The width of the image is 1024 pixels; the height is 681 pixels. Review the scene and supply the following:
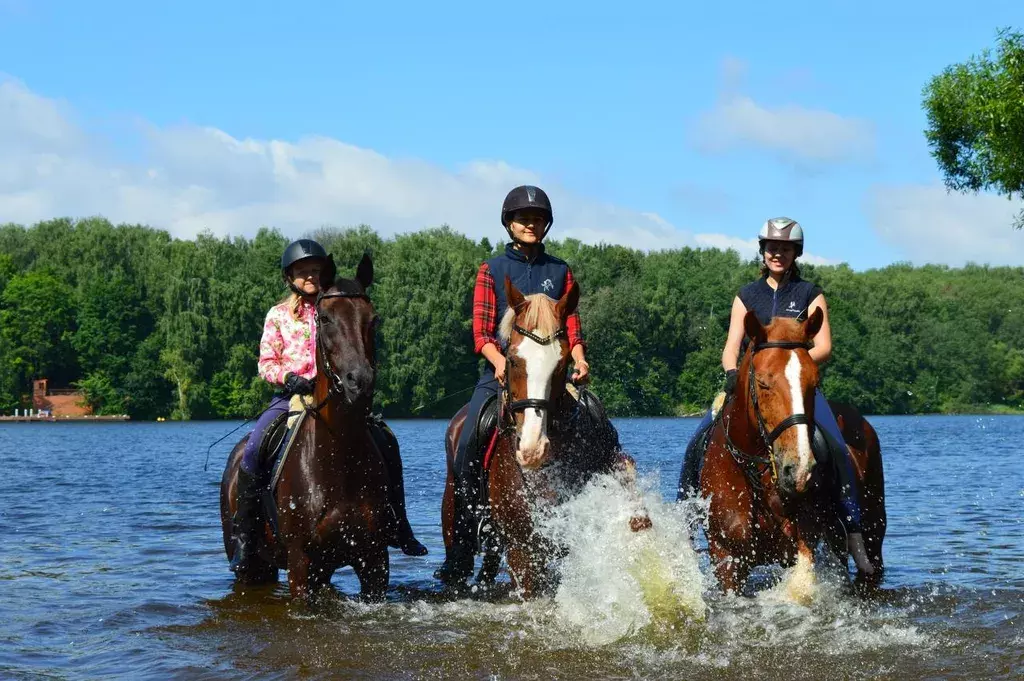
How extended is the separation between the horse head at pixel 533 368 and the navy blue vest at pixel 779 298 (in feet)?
5.97

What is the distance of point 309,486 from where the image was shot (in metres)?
8.63

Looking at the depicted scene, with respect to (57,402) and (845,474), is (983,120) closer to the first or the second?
(845,474)

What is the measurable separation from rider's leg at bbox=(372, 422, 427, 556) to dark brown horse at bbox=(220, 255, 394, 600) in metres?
0.21

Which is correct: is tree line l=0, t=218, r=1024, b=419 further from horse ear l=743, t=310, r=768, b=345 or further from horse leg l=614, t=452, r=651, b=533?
horse ear l=743, t=310, r=768, b=345

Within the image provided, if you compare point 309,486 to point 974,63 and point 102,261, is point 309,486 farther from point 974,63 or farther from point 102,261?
point 102,261

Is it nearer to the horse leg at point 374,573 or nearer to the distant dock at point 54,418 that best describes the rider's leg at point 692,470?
the horse leg at point 374,573

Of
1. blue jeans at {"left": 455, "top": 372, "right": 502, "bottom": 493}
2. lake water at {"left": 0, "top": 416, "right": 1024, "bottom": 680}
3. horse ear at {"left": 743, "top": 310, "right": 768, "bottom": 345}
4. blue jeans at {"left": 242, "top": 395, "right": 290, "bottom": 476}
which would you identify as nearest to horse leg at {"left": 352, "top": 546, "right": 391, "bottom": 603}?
lake water at {"left": 0, "top": 416, "right": 1024, "bottom": 680}

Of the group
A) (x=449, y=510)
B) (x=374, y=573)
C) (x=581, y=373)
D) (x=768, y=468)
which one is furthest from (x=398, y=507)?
(x=768, y=468)

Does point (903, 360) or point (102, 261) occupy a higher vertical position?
point (102, 261)

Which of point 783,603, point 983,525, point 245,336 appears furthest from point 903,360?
point 783,603

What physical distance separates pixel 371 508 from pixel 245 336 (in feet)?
226

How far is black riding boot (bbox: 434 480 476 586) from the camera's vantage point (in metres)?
9.07

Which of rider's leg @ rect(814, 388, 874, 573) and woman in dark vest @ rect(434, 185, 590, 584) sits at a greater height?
woman in dark vest @ rect(434, 185, 590, 584)

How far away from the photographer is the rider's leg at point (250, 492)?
9320 millimetres
